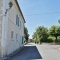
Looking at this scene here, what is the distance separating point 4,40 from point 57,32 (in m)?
46.6

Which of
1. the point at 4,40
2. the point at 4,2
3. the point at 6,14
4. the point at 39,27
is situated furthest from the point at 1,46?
the point at 39,27

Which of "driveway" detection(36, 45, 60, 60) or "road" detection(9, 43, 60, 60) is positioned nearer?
"road" detection(9, 43, 60, 60)

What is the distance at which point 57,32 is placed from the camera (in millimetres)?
59906

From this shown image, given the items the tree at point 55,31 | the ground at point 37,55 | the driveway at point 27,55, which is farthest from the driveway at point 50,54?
the tree at point 55,31

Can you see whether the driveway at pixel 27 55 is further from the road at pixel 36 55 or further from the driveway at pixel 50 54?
the driveway at pixel 50 54

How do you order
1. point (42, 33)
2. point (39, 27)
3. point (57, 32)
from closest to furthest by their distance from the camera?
point (57, 32) < point (42, 33) < point (39, 27)

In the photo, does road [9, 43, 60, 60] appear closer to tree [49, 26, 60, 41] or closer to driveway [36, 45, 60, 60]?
driveway [36, 45, 60, 60]

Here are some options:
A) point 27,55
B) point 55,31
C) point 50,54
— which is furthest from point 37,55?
point 55,31

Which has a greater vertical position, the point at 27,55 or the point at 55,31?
the point at 55,31

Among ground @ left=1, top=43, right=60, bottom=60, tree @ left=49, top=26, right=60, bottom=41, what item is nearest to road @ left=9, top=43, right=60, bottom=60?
ground @ left=1, top=43, right=60, bottom=60

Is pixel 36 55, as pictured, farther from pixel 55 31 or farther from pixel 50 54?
pixel 55 31

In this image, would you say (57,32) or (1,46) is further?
(57,32)

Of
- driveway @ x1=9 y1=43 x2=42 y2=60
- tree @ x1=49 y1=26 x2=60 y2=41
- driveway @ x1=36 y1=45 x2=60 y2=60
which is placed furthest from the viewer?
tree @ x1=49 y1=26 x2=60 y2=41

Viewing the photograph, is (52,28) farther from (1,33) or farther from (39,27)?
(1,33)
